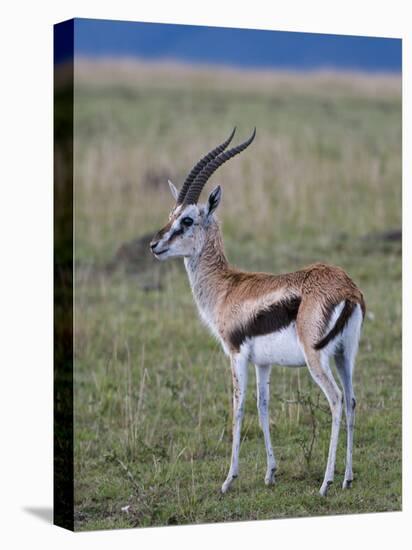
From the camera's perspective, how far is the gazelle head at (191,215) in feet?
33.1

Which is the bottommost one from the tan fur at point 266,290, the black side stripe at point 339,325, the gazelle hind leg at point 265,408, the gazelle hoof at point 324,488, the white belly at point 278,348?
the gazelle hoof at point 324,488

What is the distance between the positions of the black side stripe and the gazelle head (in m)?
1.34

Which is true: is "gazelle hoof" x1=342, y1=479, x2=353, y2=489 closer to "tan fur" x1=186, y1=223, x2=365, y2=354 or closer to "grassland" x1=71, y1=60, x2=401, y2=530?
"grassland" x1=71, y1=60, x2=401, y2=530

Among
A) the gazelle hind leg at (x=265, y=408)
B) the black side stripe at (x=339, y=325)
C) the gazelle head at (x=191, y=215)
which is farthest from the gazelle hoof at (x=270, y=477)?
the gazelle head at (x=191, y=215)

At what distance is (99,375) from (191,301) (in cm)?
243

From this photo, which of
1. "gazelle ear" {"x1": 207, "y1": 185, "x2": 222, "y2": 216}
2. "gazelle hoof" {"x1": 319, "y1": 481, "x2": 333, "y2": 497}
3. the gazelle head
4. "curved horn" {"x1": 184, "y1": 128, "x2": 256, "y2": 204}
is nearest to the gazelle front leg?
"gazelle hoof" {"x1": 319, "y1": 481, "x2": 333, "y2": 497}

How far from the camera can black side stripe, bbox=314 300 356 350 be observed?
960cm

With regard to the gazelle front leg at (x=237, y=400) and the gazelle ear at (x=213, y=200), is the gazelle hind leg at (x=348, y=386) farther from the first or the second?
the gazelle ear at (x=213, y=200)

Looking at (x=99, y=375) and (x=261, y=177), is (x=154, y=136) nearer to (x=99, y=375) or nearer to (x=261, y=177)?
(x=261, y=177)

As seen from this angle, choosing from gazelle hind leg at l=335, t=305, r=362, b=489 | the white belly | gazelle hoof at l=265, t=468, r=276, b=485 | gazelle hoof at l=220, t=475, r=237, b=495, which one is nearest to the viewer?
the white belly

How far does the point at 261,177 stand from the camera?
18.8 m

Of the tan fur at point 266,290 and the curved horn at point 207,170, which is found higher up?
the curved horn at point 207,170

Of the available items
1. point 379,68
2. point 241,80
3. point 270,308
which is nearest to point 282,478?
point 270,308

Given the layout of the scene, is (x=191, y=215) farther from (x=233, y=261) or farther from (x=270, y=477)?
(x=233, y=261)
